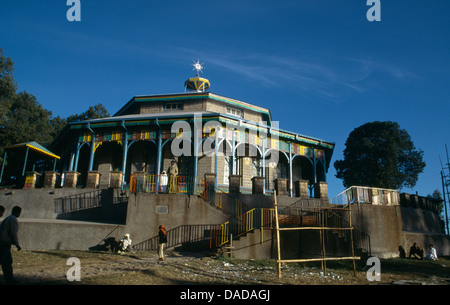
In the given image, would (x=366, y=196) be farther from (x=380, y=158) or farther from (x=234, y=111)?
(x=380, y=158)

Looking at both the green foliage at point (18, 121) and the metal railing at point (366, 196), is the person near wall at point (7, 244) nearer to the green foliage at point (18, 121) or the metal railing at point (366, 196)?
the metal railing at point (366, 196)

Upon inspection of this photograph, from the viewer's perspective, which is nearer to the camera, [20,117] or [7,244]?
[7,244]

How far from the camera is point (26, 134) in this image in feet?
→ 93.8

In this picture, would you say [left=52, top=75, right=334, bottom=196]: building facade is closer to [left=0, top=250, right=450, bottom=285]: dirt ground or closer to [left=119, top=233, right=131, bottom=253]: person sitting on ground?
[left=119, top=233, right=131, bottom=253]: person sitting on ground

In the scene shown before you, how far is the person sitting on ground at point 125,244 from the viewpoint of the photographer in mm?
13367

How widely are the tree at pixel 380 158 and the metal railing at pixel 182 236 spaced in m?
23.0

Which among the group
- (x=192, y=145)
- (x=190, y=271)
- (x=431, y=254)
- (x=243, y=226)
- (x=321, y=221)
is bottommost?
(x=190, y=271)

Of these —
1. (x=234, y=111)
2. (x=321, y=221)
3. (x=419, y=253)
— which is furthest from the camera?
(x=234, y=111)

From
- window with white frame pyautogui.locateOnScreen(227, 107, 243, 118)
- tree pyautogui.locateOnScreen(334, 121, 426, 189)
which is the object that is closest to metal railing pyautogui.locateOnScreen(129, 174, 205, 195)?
window with white frame pyautogui.locateOnScreen(227, 107, 243, 118)

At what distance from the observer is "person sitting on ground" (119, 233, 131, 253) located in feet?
43.9

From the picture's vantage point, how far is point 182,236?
14.5 meters

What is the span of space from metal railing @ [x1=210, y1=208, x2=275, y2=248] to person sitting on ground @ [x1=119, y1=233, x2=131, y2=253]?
353 centimetres

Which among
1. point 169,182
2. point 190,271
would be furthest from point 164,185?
point 190,271

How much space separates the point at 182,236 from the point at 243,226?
2817mm
